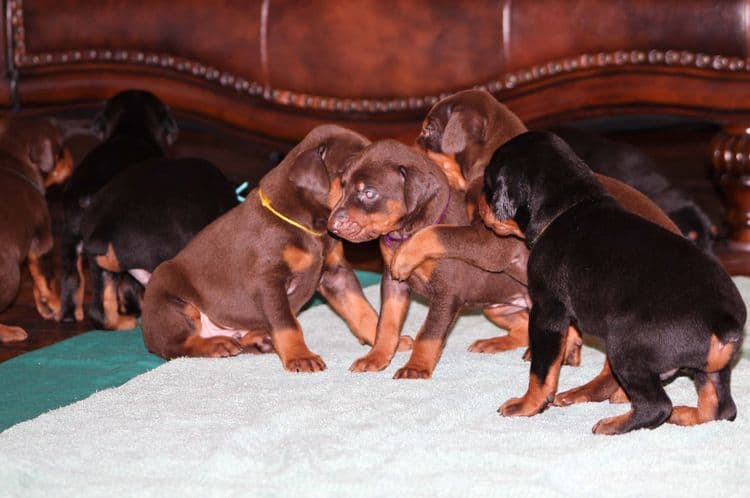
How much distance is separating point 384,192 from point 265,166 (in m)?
4.58

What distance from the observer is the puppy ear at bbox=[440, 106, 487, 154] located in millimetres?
4227

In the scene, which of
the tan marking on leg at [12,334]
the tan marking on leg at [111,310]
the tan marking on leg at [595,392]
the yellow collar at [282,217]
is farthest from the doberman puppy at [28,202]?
the tan marking on leg at [595,392]

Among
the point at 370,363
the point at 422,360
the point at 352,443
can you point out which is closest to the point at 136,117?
the point at 370,363

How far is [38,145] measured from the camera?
17.8ft

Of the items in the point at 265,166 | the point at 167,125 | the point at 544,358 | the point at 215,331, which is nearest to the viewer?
the point at 544,358

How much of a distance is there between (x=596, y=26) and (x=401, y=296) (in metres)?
2.11

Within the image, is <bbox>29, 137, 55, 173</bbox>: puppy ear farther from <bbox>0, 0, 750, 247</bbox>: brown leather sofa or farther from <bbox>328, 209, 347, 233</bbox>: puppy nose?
<bbox>328, 209, 347, 233</bbox>: puppy nose

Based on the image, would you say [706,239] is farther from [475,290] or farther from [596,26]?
[475,290]

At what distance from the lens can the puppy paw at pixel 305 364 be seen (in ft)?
12.8

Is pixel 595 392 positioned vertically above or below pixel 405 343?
above

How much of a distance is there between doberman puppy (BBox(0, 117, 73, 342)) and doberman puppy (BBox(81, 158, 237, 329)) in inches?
12.5

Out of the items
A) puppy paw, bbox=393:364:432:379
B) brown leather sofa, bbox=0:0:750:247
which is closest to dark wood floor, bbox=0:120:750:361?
brown leather sofa, bbox=0:0:750:247

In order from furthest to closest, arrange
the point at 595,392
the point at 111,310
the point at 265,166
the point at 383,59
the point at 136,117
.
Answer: the point at 265,166 → the point at 383,59 → the point at 136,117 → the point at 111,310 → the point at 595,392

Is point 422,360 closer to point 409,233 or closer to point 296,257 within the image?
point 409,233
